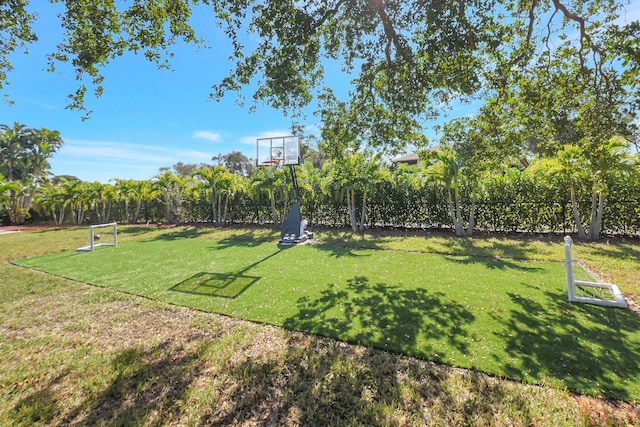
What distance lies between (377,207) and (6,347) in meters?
12.5

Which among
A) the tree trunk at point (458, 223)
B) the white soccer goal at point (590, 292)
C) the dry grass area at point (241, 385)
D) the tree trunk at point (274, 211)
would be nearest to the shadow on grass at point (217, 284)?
the dry grass area at point (241, 385)

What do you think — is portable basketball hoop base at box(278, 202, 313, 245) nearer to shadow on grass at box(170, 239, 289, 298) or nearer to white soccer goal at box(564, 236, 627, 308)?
shadow on grass at box(170, 239, 289, 298)

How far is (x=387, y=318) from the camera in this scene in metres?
4.28

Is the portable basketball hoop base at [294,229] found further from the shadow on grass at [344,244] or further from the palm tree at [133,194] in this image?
the palm tree at [133,194]

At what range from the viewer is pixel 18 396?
9.21 ft

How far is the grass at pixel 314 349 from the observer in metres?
2.53

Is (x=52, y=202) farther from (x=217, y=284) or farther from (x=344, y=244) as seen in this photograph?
(x=344, y=244)

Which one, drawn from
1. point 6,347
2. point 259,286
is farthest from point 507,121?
point 6,347

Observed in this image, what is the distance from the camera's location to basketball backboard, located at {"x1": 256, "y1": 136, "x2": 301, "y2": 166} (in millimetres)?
13062

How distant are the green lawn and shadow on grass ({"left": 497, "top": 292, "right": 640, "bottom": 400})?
0.04 ft

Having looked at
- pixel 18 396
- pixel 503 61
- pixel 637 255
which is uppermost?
pixel 503 61

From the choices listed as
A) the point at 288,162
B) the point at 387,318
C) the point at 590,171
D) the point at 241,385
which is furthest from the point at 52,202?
the point at 590,171

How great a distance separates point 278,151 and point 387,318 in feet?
37.0

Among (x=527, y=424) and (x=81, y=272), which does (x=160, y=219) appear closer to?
(x=81, y=272)
